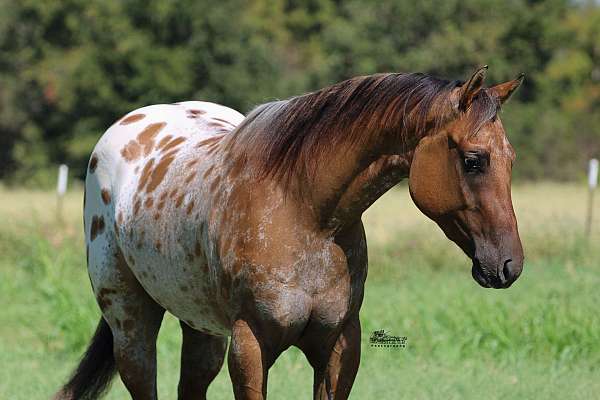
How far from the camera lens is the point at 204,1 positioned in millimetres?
35062

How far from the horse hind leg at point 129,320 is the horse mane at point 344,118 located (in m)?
1.14

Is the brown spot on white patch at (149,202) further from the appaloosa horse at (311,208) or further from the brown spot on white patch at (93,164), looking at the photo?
the brown spot on white patch at (93,164)

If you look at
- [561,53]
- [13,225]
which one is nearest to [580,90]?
[561,53]

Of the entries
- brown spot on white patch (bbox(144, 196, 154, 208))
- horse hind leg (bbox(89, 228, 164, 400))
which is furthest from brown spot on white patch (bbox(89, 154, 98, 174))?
brown spot on white patch (bbox(144, 196, 154, 208))

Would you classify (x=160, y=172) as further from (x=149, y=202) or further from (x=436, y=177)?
(x=436, y=177)

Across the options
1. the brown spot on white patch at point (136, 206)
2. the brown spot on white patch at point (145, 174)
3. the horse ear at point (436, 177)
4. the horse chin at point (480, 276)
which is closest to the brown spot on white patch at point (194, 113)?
the brown spot on white patch at point (145, 174)

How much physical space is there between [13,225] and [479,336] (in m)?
7.08

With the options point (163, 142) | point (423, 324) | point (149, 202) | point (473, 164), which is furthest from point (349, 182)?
point (423, 324)

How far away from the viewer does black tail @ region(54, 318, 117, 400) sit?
5246 mm

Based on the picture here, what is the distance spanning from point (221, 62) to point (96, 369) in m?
30.3

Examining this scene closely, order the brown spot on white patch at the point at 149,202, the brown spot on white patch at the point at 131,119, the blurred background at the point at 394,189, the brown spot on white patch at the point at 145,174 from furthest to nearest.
A: the blurred background at the point at 394,189 < the brown spot on white patch at the point at 131,119 < the brown spot on white patch at the point at 145,174 < the brown spot on white patch at the point at 149,202

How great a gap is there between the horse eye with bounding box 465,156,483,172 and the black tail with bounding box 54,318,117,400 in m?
2.60

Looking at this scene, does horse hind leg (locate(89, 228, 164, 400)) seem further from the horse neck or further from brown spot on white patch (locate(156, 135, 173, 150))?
the horse neck

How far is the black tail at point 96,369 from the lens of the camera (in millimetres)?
5246
